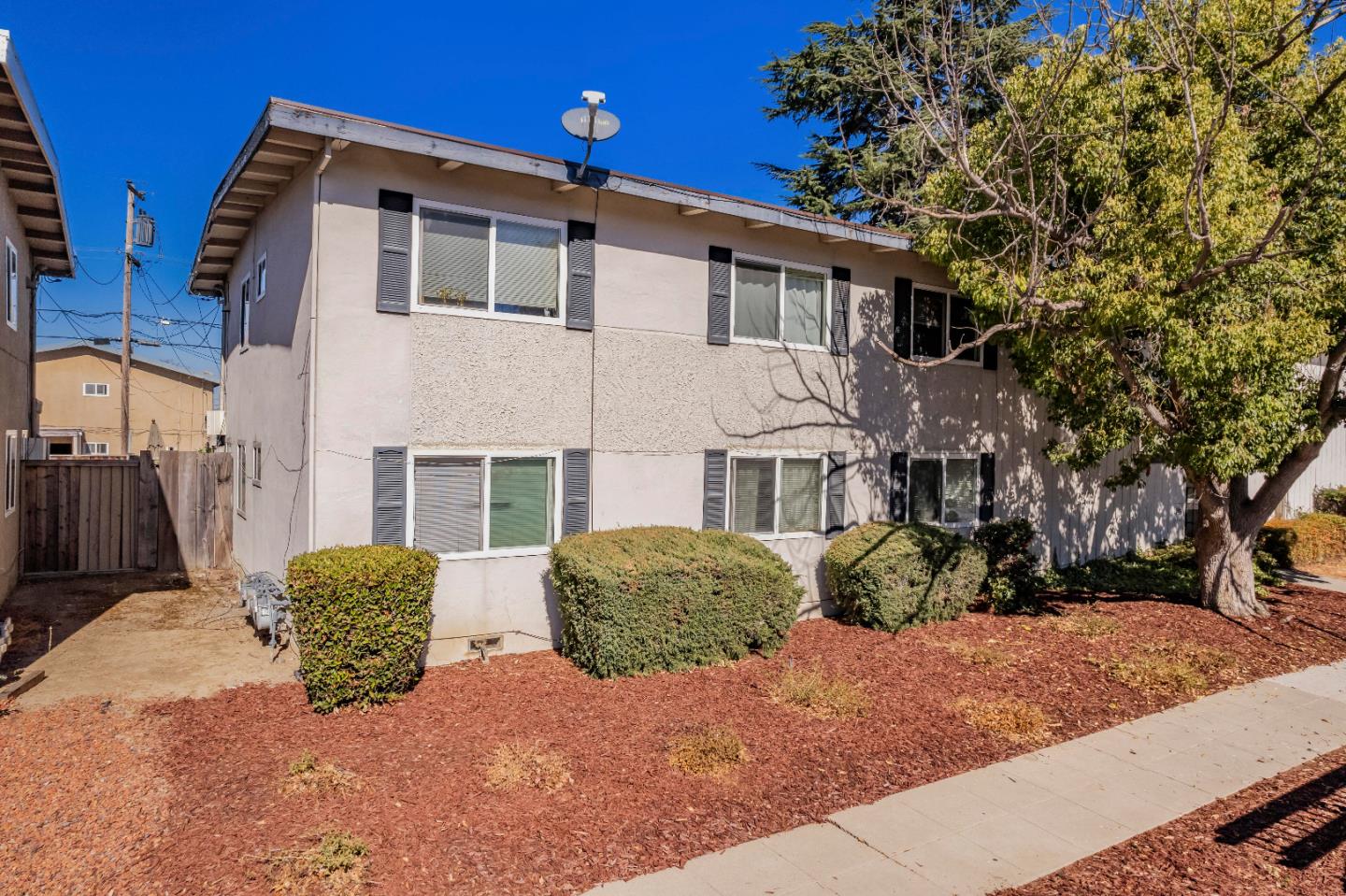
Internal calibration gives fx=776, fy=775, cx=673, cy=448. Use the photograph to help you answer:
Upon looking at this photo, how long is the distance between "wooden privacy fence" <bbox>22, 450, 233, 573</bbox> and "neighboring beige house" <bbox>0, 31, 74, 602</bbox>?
489 millimetres

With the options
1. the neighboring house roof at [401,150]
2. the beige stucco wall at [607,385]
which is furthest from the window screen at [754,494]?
the neighboring house roof at [401,150]

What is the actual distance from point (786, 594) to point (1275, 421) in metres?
6.06

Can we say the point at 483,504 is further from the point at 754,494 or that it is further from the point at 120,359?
the point at 120,359

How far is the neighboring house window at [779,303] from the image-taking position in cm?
1016

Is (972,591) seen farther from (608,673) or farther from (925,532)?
(608,673)

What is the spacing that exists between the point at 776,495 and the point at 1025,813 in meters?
5.47

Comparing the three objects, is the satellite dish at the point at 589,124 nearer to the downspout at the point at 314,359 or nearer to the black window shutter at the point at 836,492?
the downspout at the point at 314,359

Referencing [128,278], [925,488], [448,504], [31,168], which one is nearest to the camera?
[448,504]

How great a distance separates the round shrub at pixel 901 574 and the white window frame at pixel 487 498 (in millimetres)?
3887

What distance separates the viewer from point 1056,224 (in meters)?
9.21

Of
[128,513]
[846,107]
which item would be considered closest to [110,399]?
[128,513]

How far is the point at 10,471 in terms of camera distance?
10.4 m

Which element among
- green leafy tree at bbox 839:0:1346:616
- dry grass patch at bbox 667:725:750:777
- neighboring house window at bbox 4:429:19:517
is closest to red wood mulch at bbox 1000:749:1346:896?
dry grass patch at bbox 667:725:750:777

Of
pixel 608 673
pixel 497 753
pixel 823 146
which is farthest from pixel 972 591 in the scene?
pixel 823 146
